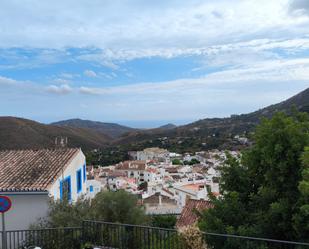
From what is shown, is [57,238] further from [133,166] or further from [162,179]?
[133,166]

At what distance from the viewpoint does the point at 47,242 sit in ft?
37.0

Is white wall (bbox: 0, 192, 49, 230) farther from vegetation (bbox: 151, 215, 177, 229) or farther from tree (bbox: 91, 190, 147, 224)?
vegetation (bbox: 151, 215, 177, 229)

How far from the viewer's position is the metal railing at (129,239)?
26.0 feet

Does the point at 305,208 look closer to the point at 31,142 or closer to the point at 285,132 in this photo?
the point at 285,132

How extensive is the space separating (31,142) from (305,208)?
295 ft

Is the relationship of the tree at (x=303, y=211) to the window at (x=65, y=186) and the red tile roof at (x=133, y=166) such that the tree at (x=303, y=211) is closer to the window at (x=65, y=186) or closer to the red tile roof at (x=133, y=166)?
the window at (x=65, y=186)

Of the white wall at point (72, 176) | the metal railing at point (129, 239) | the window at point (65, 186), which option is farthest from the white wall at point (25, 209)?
the metal railing at point (129, 239)

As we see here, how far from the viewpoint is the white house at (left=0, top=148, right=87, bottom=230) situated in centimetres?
1530

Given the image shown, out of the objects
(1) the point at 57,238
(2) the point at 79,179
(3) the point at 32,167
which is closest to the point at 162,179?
(2) the point at 79,179

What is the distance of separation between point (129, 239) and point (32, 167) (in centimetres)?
933

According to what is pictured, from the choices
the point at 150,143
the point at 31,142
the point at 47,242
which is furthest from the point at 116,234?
the point at 150,143

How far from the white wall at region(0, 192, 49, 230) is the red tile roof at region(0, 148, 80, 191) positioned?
35 cm

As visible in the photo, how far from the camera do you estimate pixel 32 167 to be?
17641 millimetres

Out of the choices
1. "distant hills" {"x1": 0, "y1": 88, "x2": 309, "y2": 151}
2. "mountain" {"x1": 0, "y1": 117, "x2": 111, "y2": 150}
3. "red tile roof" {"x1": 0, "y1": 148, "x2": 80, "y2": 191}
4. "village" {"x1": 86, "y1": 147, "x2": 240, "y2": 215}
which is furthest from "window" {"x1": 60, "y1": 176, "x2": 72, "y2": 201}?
"mountain" {"x1": 0, "y1": 117, "x2": 111, "y2": 150}
